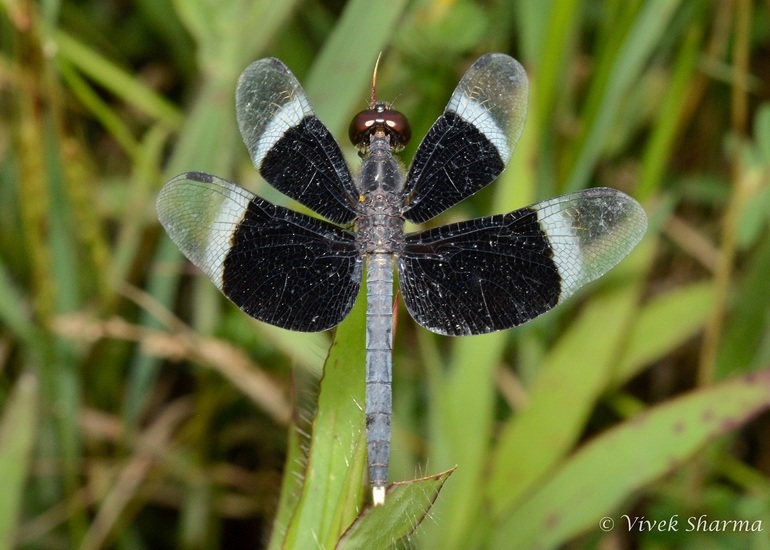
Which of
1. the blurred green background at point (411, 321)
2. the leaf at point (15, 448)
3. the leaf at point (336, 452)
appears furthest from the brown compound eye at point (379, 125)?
the leaf at point (15, 448)

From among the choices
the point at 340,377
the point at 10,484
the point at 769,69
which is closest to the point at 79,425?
the point at 10,484

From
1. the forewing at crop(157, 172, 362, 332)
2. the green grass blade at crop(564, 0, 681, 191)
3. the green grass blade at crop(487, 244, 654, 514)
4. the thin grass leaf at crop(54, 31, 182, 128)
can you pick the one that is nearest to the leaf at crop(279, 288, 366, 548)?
the forewing at crop(157, 172, 362, 332)

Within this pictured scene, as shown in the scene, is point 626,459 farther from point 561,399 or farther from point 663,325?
point 663,325

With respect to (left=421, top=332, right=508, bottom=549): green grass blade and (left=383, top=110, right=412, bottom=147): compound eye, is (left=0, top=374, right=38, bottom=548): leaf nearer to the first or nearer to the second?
(left=421, top=332, right=508, bottom=549): green grass blade

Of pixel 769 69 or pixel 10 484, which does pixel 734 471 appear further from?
pixel 10 484

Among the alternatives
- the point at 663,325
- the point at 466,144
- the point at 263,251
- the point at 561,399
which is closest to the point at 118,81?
the point at 263,251

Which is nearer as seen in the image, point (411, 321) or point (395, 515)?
point (395, 515)
